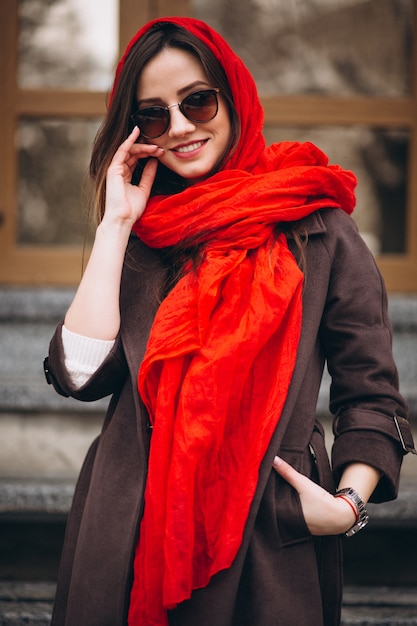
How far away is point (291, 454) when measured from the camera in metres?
1.54

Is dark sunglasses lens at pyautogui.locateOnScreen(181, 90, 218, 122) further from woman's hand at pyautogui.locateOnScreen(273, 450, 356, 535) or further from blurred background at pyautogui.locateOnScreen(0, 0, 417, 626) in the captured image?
blurred background at pyautogui.locateOnScreen(0, 0, 417, 626)

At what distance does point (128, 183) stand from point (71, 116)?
234 cm

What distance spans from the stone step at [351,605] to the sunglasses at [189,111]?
1.62 meters

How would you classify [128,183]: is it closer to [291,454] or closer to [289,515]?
[291,454]

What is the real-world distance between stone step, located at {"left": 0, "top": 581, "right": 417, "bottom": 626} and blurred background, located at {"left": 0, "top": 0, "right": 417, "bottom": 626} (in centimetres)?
82

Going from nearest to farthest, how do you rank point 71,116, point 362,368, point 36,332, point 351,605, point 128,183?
point 362,368 → point 128,183 → point 351,605 → point 36,332 → point 71,116

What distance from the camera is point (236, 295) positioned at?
5.00 ft

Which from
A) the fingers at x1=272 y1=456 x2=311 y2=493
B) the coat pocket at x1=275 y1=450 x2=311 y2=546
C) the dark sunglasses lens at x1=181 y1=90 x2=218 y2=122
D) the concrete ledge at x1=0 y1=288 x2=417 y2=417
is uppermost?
the dark sunglasses lens at x1=181 y1=90 x2=218 y2=122

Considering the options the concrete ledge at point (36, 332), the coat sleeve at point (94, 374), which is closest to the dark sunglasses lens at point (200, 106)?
the coat sleeve at point (94, 374)

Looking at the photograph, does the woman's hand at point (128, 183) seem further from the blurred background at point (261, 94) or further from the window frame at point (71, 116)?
the window frame at point (71, 116)

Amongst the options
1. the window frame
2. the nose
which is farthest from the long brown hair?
the window frame

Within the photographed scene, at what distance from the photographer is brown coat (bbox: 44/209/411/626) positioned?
1497mm

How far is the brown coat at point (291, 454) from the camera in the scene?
1.50m

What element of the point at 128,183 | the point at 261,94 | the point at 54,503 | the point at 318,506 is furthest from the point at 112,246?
the point at 261,94
